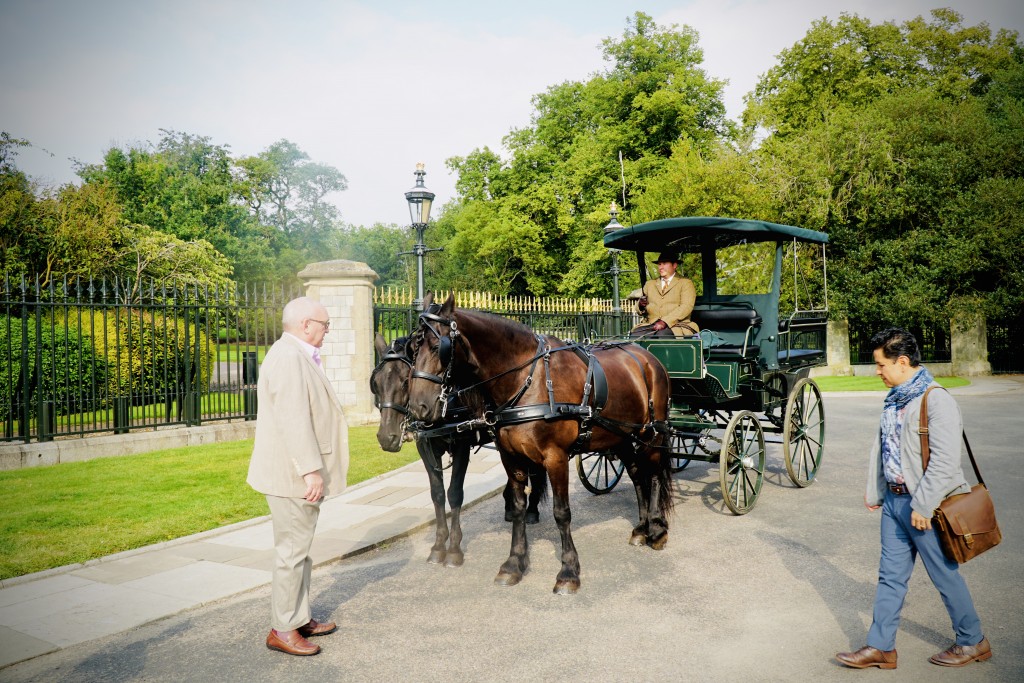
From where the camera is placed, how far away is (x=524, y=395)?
511 cm

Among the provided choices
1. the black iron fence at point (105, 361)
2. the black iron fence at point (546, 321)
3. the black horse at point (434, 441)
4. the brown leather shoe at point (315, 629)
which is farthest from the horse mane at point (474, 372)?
the black iron fence at point (105, 361)

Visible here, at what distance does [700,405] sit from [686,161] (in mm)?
21540

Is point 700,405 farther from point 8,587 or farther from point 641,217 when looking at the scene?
point 641,217

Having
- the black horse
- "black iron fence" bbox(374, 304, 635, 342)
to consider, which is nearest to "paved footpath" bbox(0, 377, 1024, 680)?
the black horse

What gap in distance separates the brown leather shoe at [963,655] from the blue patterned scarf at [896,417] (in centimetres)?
97

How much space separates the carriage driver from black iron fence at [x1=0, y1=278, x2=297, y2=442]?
21.6 ft

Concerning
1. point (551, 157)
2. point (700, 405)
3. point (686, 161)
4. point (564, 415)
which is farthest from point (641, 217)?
point (564, 415)

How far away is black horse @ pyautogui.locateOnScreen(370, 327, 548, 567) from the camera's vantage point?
4.91 metres

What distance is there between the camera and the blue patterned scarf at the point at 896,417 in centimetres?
369

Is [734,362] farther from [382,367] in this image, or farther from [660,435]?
[382,367]

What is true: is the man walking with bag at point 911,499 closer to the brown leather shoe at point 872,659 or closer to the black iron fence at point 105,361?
the brown leather shoe at point 872,659

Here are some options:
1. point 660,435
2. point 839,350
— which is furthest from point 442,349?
point 839,350

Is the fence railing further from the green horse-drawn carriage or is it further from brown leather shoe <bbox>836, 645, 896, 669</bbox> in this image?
brown leather shoe <bbox>836, 645, 896, 669</bbox>

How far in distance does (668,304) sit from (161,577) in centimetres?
561
